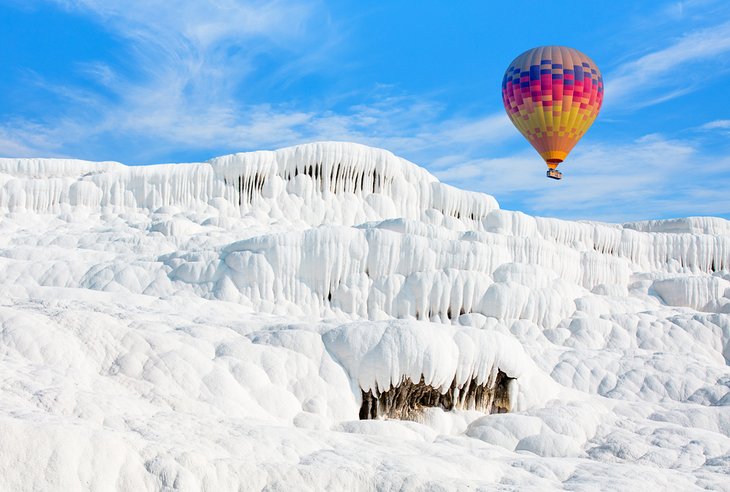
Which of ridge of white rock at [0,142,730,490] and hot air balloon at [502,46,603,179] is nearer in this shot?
ridge of white rock at [0,142,730,490]

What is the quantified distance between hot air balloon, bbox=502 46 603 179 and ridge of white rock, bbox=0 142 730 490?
14.2ft

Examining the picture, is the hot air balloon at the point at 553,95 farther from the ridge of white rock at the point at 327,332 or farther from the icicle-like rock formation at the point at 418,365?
the icicle-like rock formation at the point at 418,365

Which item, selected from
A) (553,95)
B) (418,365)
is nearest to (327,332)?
(418,365)

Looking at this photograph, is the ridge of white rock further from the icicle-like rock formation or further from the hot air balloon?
the hot air balloon

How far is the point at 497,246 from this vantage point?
2991 cm

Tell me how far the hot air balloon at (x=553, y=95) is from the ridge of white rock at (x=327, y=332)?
4.34m

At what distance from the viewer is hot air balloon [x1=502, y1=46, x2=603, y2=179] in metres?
36.2

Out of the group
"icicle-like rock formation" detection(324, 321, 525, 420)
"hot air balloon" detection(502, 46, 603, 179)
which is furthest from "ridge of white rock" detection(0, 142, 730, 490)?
"hot air balloon" detection(502, 46, 603, 179)

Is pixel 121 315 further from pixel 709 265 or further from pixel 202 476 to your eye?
pixel 709 265

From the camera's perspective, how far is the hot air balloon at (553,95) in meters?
36.2

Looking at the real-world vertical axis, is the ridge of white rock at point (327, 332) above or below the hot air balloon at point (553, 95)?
below

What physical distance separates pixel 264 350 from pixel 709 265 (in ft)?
111

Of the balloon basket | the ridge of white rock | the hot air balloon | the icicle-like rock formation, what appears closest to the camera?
the ridge of white rock

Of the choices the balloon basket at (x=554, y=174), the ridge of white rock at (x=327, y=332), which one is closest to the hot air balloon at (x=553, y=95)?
→ the balloon basket at (x=554, y=174)
